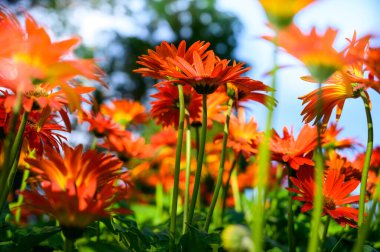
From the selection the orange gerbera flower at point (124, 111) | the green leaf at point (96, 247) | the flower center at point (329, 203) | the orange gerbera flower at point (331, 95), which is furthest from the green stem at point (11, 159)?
the orange gerbera flower at point (124, 111)

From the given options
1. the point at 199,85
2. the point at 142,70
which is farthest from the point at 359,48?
the point at 142,70

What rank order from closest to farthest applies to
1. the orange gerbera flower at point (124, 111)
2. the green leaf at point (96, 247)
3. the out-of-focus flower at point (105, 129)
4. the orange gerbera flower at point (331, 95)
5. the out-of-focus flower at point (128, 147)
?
the green leaf at point (96, 247) → the orange gerbera flower at point (331, 95) → the out-of-focus flower at point (105, 129) → the out-of-focus flower at point (128, 147) → the orange gerbera flower at point (124, 111)

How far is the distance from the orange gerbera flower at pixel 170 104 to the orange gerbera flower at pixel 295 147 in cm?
21

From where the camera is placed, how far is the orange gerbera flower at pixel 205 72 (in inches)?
33.3

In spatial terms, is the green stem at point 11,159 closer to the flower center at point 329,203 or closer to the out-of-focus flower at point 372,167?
the flower center at point 329,203

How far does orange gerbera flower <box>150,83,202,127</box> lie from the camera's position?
111 centimetres

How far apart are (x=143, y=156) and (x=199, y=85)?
0.90 meters

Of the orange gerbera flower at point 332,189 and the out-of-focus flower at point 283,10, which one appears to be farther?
the orange gerbera flower at point 332,189

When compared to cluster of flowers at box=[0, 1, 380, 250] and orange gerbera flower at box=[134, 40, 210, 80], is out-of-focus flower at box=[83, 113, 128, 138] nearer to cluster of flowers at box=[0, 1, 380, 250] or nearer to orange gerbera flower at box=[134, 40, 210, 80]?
cluster of flowers at box=[0, 1, 380, 250]

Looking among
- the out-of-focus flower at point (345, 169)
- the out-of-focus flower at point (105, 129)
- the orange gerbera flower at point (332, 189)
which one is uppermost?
the out-of-focus flower at point (105, 129)

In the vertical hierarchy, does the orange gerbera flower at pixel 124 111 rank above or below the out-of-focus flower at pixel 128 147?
above

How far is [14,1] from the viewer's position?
27.3 feet

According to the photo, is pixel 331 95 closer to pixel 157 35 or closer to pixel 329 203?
pixel 329 203

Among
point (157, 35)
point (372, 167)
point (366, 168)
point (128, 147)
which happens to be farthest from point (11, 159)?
point (157, 35)
